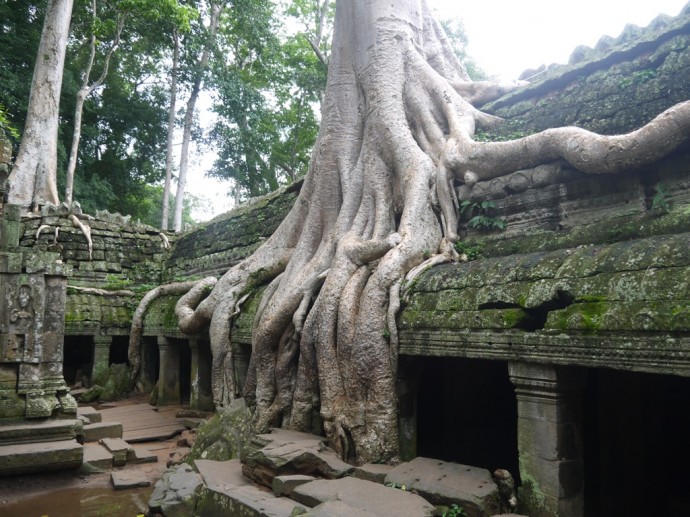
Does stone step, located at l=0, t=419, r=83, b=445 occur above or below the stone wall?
below

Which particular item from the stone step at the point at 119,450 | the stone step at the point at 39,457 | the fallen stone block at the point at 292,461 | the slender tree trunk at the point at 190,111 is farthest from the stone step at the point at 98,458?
the slender tree trunk at the point at 190,111

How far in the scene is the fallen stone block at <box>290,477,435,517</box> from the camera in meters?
3.17

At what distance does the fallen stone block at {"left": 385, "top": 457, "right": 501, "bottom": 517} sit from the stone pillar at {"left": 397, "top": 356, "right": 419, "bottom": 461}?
410 mm

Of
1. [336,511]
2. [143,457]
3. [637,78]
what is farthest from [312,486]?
[637,78]

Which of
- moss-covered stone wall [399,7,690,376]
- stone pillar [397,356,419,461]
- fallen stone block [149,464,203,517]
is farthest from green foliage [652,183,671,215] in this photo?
fallen stone block [149,464,203,517]

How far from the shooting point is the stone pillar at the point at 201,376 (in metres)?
8.03

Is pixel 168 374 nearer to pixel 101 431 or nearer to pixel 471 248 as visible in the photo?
pixel 101 431

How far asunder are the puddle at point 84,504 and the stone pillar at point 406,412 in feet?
7.22

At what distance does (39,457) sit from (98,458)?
2.07 feet

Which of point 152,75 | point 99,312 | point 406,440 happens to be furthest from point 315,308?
point 152,75

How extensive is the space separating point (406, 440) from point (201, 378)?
459 centimetres

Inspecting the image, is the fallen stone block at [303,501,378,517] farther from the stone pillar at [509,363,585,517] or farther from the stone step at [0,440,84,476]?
the stone step at [0,440,84,476]

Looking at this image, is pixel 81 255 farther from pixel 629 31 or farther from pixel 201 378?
pixel 629 31

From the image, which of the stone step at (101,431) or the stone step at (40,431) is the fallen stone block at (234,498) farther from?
the stone step at (101,431)
